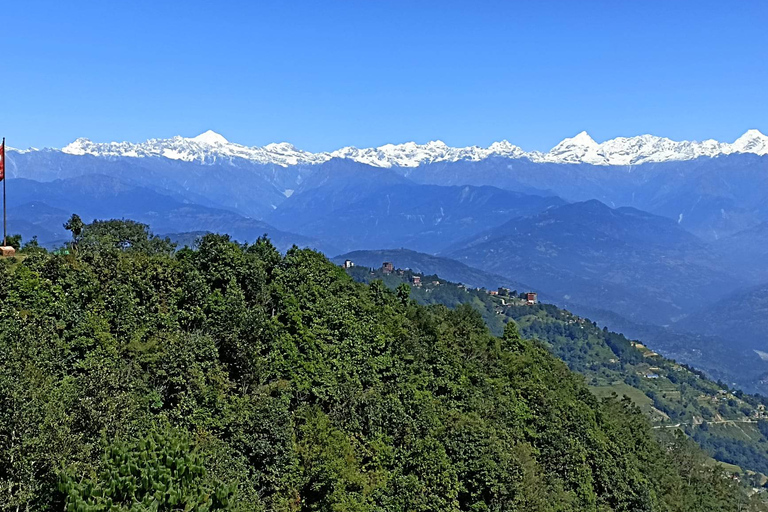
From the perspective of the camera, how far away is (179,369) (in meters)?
33.6

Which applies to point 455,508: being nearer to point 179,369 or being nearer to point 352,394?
point 352,394

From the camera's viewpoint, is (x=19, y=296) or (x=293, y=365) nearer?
(x=19, y=296)

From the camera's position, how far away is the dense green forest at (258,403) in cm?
2252

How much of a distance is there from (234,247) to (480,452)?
23.6m

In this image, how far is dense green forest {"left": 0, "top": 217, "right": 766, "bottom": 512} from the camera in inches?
886

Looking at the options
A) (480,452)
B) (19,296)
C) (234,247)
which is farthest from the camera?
(234,247)

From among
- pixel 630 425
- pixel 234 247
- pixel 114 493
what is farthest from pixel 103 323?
pixel 630 425

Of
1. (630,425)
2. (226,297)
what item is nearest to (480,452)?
(226,297)

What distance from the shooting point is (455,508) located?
36.3 metres

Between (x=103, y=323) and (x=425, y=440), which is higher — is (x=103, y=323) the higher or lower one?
the higher one

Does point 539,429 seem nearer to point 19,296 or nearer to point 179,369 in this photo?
point 179,369

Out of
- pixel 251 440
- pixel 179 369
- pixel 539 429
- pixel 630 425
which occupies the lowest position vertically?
pixel 630 425

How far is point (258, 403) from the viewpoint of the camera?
113ft

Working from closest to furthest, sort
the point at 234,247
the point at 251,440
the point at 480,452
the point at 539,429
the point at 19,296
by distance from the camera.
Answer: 1. the point at 251,440
2. the point at 19,296
3. the point at 480,452
4. the point at 234,247
5. the point at 539,429
